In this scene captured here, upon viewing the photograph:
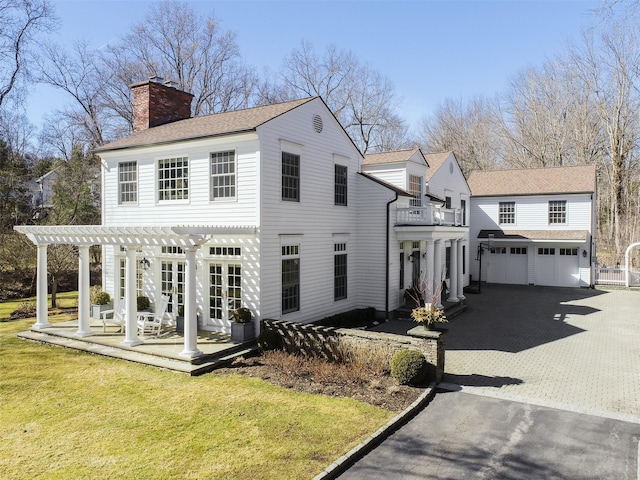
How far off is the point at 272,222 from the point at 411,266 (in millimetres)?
8599

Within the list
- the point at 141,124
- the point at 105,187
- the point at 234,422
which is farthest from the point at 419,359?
the point at 141,124

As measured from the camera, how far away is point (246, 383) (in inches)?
404

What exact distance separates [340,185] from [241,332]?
725cm

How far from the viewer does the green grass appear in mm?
6578

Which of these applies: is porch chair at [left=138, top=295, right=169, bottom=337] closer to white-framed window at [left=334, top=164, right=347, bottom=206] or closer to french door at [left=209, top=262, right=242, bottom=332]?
french door at [left=209, top=262, right=242, bottom=332]

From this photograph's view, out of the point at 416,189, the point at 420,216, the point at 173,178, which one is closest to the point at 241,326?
the point at 173,178

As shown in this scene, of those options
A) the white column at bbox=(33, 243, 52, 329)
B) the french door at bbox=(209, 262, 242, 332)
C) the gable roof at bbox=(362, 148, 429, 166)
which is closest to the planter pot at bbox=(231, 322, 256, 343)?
the french door at bbox=(209, 262, 242, 332)

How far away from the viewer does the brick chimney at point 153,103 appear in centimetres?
1784

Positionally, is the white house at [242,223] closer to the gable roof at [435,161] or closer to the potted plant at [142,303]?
the potted plant at [142,303]

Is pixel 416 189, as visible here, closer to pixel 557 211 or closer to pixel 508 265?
pixel 508 265

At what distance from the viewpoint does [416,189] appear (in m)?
20.8

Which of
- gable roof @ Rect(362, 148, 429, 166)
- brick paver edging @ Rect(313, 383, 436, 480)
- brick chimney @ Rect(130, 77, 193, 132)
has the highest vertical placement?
brick chimney @ Rect(130, 77, 193, 132)

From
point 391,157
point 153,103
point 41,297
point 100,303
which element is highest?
point 153,103

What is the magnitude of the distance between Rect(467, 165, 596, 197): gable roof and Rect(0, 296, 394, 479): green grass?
24.9 meters
